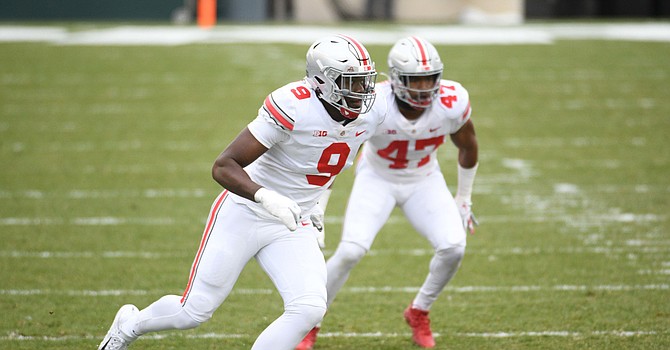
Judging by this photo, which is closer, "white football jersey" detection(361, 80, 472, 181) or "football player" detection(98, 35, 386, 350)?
"football player" detection(98, 35, 386, 350)

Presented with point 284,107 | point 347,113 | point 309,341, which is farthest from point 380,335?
point 284,107

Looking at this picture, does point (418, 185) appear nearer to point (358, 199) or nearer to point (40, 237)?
point (358, 199)

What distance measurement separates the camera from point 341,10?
20.2 m

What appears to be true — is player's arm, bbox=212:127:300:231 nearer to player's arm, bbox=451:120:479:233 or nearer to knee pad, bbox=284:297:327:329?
knee pad, bbox=284:297:327:329

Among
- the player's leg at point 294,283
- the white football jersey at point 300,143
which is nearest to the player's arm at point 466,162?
the white football jersey at point 300,143

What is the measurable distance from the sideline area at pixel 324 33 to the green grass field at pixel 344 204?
4.93 ft

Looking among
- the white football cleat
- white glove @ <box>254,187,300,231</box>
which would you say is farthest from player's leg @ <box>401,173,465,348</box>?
the white football cleat

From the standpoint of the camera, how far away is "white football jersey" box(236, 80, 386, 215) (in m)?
3.78

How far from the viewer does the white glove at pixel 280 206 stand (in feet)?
11.8

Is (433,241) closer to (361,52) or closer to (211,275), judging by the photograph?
(361,52)

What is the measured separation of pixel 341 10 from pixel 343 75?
16.7m

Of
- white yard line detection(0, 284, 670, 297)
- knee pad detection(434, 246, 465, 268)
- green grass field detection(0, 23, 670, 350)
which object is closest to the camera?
knee pad detection(434, 246, 465, 268)

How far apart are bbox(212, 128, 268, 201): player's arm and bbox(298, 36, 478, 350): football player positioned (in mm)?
1009

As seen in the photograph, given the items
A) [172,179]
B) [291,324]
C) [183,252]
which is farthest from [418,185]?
[172,179]
